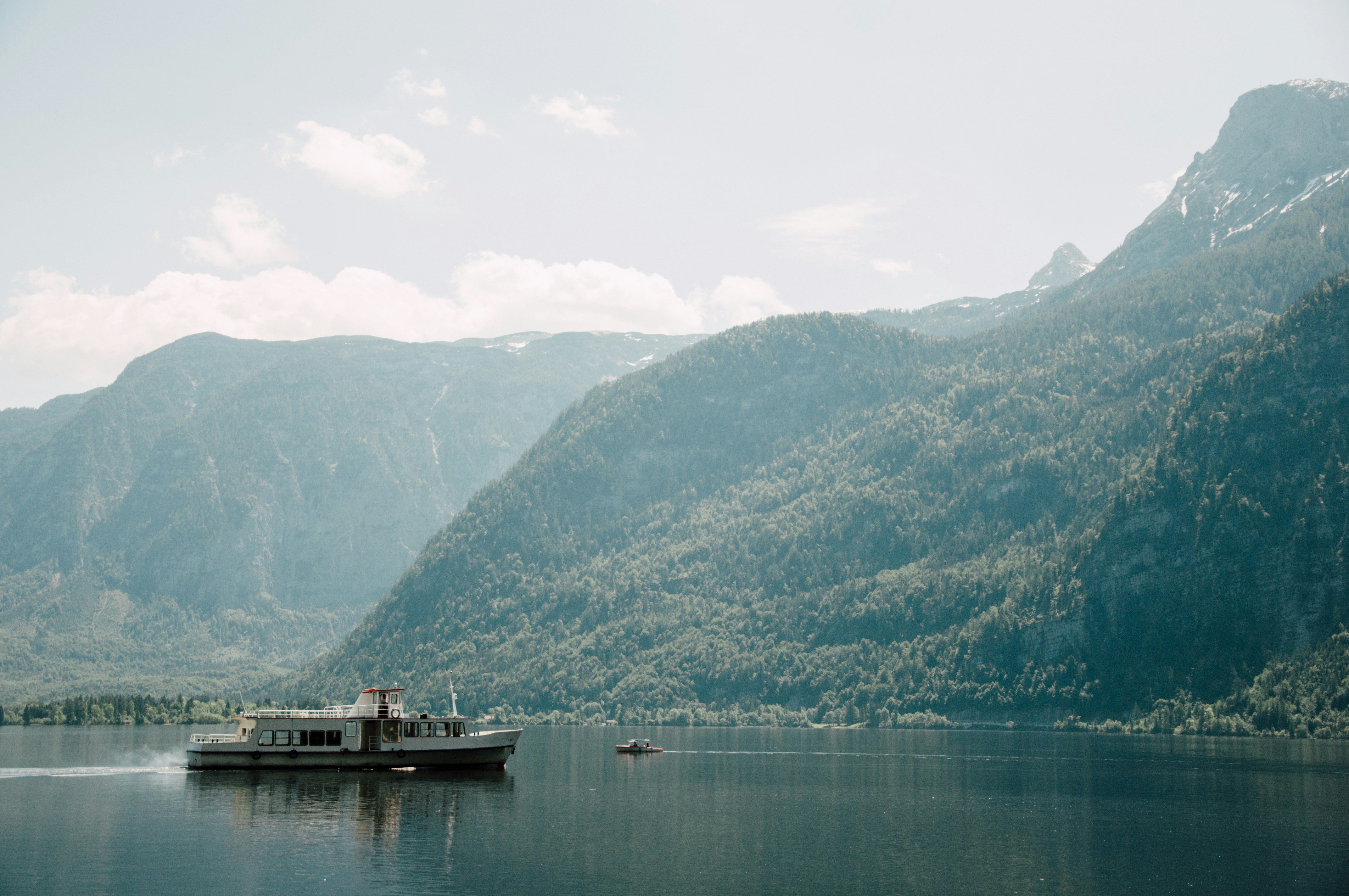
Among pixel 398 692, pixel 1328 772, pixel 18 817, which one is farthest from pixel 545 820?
pixel 1328 772

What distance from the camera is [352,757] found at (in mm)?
166750

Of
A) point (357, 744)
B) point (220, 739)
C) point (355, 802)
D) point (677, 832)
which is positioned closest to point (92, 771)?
point (220, 739)

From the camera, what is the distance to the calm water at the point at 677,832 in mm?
81750

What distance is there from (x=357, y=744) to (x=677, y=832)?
7648 centimetres

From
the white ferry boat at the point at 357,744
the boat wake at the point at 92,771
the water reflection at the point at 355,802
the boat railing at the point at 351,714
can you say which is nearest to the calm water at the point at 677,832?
the water reflection at the point at 355,802

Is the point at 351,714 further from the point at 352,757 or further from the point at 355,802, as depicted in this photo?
the point at 355,802

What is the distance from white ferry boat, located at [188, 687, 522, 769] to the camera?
16700cm

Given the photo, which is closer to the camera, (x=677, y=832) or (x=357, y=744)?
(x=677, y=832)

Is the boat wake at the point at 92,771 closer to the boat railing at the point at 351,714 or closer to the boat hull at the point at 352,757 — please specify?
the boat hull at the point at 352,757

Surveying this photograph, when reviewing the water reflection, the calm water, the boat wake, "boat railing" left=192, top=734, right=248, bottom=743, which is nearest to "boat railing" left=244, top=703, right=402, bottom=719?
"boat railing" left=192, top=734, right=248, bottom=743

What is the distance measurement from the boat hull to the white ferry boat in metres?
0.09

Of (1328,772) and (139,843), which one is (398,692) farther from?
(1328,772)

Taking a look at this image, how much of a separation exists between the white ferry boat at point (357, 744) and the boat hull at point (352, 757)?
0.09m

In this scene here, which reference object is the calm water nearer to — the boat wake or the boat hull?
the boat wake
